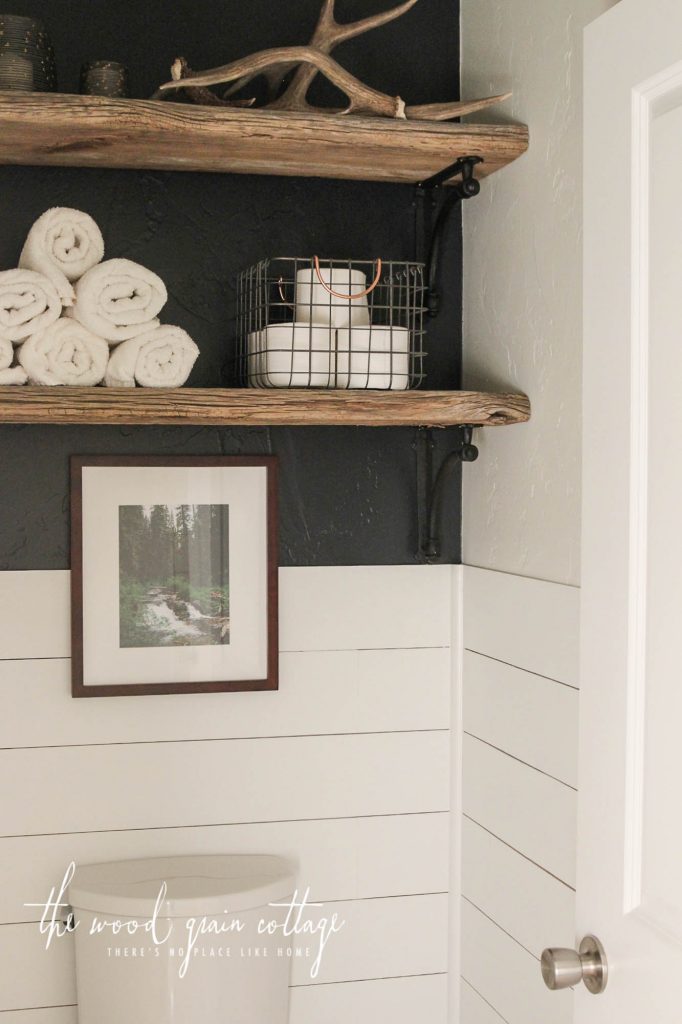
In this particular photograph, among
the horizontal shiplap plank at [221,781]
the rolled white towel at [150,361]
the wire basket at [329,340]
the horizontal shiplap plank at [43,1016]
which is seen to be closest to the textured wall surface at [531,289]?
the wire basket at [329,340]

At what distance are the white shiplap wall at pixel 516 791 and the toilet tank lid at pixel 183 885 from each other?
30cm

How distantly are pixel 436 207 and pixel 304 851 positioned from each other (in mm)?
1045

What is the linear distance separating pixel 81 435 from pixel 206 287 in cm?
30

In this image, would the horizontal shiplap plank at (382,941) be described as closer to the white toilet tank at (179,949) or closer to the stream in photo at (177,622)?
the white toilet tank at (179,949)

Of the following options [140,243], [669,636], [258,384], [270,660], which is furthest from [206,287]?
[669,636]

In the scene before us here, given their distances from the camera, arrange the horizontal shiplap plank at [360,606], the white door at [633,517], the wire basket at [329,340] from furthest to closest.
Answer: the horizontal shiplap plank at [360,606], the wire basket at [329,340], the white door at [633,517]

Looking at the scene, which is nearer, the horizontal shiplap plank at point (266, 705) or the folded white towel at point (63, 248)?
the folded white towel at point (63, 248)

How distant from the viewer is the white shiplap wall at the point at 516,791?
1298 millimetres

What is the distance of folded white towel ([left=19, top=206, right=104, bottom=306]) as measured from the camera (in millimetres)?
1361

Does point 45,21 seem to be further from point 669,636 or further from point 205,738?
point 669,636

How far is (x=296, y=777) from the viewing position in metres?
1.65

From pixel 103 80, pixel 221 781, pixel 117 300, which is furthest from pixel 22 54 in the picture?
pixel 221 781

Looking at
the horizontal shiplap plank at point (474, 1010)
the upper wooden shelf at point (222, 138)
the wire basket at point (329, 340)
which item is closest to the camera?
the upper wooden shelf at point (222, 138)

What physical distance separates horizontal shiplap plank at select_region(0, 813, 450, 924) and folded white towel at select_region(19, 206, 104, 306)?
81cm
